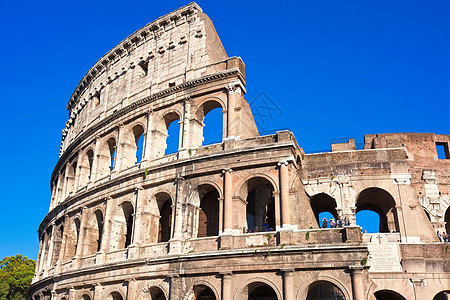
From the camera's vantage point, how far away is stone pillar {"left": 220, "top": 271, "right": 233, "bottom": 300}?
49.2ft

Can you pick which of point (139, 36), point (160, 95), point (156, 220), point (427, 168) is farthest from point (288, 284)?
point (139, 36)

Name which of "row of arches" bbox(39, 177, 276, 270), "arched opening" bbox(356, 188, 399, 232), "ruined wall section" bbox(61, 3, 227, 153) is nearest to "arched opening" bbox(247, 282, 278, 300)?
"row of arches" bbox(39, 177, 276, 270)

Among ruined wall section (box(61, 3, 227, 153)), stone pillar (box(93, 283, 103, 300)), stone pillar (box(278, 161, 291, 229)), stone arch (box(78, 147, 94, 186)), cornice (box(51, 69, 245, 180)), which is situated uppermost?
ruined wall section (box(61, 3, 227, 153))

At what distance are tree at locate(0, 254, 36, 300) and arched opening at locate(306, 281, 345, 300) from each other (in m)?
33.9

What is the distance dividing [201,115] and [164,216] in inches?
200

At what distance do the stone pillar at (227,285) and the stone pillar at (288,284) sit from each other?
1990mm

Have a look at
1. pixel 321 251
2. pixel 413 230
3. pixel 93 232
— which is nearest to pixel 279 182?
pixel 321 251

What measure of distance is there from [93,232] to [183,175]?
22.3 ft

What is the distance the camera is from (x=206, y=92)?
1927 cm

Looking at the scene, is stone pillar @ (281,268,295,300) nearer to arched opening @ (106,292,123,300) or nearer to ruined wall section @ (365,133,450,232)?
ruined wall section @ (365,133,450,232)

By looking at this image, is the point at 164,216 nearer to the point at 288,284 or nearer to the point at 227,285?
the point at 227,285

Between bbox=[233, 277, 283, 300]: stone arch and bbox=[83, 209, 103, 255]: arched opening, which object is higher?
bbox=[83, 209, 103, 255]: arched opening

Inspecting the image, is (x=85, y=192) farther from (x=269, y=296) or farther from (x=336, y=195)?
(x=336, y=195)

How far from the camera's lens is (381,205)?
802 inches
